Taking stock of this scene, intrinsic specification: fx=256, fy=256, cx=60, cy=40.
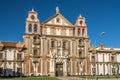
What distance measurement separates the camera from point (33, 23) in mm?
65688

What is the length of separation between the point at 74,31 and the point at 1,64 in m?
21.6

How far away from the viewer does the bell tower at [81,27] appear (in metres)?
69.9

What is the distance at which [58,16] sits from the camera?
224 ft

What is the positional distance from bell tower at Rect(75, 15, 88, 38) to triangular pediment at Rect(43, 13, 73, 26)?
255 centimetres

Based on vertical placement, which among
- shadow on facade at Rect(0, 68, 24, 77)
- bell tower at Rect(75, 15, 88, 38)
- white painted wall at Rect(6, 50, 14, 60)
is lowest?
shadow on facade at Rect(0, 68, 24, 77)

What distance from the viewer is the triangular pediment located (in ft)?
221

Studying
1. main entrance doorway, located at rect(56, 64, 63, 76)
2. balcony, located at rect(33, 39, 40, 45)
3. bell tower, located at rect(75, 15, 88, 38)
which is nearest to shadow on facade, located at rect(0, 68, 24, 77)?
balcony, located at rect(33, 39, 40, 45)

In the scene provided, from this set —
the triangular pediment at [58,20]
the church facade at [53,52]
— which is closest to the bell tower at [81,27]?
the church facade at [53,52]

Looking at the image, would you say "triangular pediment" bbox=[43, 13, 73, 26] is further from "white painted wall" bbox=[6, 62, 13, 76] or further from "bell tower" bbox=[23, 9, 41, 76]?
"white painted wall" bbox=[6, 62, 13, 76]

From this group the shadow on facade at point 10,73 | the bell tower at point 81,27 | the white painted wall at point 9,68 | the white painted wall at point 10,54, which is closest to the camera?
the shadow on facade at point 10,73

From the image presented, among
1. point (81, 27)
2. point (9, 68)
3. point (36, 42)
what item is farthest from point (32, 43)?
point (81, 27)

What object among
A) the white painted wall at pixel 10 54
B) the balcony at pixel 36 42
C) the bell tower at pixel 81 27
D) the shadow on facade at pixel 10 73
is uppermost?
the bell tower at pixel 81 27

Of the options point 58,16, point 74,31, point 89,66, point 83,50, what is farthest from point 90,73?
point 58,16

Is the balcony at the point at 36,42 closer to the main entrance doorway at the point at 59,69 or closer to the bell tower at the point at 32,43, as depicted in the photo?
the bell tower at the point at 32,43
